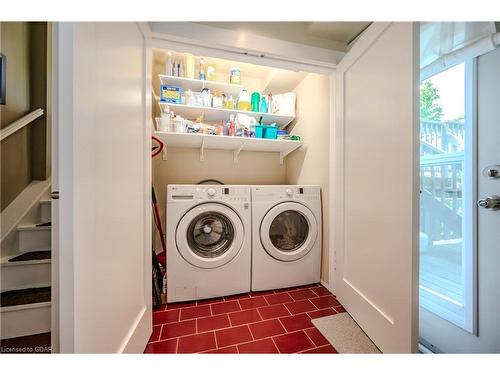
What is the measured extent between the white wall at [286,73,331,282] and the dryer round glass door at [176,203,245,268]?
2.61ft

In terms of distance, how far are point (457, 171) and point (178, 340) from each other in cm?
190

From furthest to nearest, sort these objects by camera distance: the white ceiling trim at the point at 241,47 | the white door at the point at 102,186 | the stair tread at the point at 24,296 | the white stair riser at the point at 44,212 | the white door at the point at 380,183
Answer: the white stair riser at the point at 44,212 < the white ceiling trim at the point at 241,47 < the stair tread at the point at 24,296 < the white door at the point at 380,183 < the white door at the point at 102,186

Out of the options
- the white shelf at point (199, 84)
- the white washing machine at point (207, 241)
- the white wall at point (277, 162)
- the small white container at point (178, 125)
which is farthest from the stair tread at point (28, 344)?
the white shelf at point (199, 84)

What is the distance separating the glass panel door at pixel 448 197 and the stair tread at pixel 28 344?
215 cm

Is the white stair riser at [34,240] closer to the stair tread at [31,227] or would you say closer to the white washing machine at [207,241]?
the stair tread at [31,227]

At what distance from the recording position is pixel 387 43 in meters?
0.93

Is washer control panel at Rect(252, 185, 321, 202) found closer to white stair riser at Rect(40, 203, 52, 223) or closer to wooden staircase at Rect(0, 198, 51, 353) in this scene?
wooden staircase at Rect(0, 198, 51, 353)

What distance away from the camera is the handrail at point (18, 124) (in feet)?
4.10

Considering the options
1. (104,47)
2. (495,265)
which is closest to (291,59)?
(104,47)

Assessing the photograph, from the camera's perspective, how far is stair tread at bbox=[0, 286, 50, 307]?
92 cm

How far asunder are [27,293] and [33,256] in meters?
0.23

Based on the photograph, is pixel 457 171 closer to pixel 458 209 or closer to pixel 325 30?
pixel 458 209

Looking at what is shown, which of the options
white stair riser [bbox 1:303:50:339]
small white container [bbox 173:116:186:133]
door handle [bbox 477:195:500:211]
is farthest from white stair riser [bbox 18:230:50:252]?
door handle [bbox 477:195:500:211]
